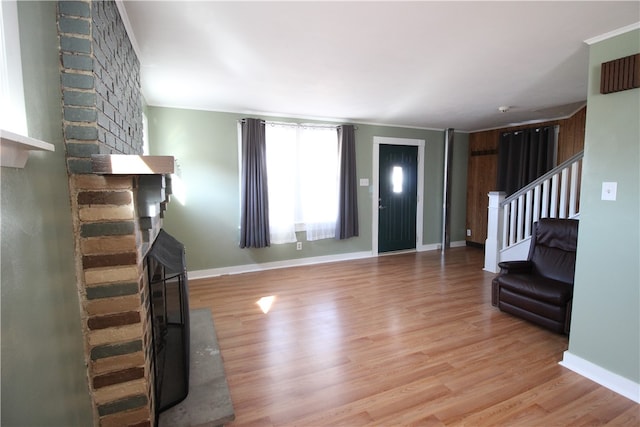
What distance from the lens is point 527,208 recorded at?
4074 mm

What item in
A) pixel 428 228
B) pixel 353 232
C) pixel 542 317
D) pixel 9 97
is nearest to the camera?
pixel 9 97

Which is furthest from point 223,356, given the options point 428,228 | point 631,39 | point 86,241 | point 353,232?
point 428,228

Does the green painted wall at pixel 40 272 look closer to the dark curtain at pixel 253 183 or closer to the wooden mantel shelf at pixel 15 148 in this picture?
the wooden mantel shelf at pixel 15 148

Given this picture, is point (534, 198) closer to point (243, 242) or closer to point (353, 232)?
point (353, 232)

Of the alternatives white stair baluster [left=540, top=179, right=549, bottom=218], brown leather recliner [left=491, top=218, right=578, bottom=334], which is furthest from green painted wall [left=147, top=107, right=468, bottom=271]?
white stair baluster [left=540, top=179, right=549, bottom=218]

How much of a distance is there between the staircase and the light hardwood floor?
784 millimetres

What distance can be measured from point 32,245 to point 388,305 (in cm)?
305

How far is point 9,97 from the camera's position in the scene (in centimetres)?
84

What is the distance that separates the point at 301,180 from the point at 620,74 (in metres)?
3.57

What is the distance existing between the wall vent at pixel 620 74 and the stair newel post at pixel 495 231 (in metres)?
2.59

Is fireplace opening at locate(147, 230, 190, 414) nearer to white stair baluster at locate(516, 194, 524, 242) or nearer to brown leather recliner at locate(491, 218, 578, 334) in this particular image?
brown leather recliner at locate(491, 218, 578, 334)

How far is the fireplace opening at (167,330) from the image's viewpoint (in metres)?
1.72

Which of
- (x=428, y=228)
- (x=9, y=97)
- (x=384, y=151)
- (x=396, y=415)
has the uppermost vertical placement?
(x=384, y=151)

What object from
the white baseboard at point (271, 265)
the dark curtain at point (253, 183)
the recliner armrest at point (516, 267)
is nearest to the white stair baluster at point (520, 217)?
the recliner armrest at point (516, 267)
